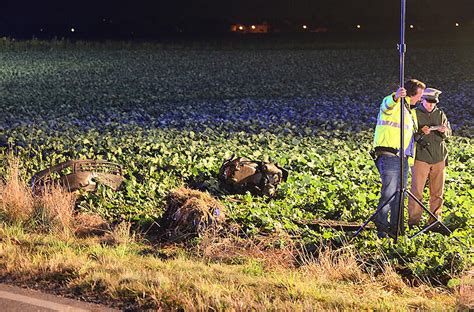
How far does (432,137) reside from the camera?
9.27m

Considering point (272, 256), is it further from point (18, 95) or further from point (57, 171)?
point (18, 95)

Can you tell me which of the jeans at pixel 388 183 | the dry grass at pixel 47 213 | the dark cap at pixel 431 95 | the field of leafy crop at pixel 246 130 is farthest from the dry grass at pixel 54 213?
the dark cap at pixel 431 95

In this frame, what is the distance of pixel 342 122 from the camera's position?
61.4ft

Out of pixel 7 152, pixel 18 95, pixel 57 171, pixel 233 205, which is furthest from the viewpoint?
pixel 18 95

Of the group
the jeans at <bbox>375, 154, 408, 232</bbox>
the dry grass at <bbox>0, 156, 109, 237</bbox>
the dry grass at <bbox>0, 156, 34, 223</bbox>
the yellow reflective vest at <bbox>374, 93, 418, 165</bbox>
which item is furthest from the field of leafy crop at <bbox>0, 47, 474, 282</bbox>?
the yellow reflective vest at <bbox>374, 93, 418, 165</bbox>

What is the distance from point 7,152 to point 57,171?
10.8 ft

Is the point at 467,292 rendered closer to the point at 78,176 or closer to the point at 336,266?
the point at 336,266

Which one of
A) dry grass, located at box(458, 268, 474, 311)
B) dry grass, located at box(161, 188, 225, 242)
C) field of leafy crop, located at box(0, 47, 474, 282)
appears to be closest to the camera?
dry grass, located at box(458, 268, 474, 311)

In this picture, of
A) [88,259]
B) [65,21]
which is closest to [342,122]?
[88,259]

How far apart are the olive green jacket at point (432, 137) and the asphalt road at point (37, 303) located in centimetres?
473

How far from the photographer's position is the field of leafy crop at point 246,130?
31.7ft

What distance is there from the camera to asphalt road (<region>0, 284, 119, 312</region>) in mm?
6125

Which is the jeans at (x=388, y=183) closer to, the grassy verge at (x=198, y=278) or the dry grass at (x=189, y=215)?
the grassy verge at (x=198, y=278)

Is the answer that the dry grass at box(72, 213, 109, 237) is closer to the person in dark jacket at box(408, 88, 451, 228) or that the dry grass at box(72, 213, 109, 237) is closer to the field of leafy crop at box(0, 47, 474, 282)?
the field of leafy crop at box(0, 47, 474, 282)
